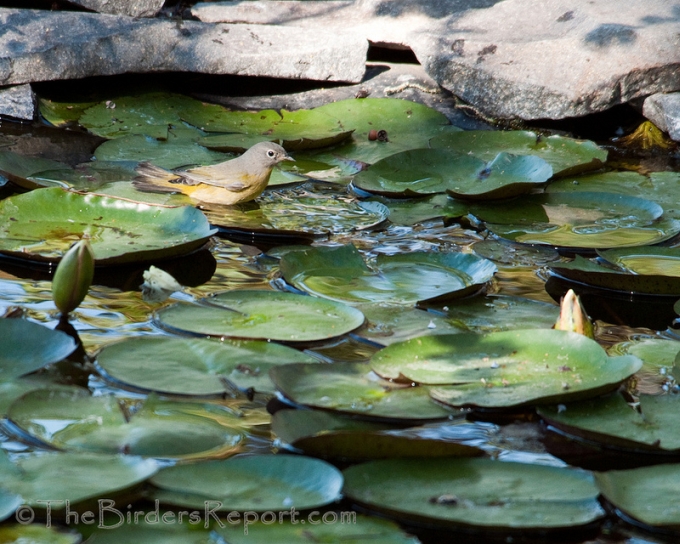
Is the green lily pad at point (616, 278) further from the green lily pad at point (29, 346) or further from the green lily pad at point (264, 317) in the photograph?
the green lily pad at point (29, 346)

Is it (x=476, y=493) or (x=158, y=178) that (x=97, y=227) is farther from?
(x=476, y=493)

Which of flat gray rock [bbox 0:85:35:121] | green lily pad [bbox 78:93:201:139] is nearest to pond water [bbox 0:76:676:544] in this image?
green lily pad [bbox 78:93:201:139]

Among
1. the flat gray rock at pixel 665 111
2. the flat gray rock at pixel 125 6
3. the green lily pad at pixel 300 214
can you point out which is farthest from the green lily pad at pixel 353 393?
the flat gray rock at pixel 125 6

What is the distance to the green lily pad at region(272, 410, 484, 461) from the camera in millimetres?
1794

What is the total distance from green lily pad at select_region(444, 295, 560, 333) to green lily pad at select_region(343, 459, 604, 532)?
79 centimetres

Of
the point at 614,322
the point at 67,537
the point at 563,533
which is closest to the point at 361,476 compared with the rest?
the point at 563,533

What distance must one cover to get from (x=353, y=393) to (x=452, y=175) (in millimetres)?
2186

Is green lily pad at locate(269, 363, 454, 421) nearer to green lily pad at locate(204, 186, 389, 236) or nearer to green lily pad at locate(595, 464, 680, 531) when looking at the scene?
green lily pad at locate(595, 464, 680, 531)

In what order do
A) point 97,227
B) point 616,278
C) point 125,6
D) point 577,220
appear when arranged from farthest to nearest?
point 125,6, point 577,220, point 97,227, point 616,278

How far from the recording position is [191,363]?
2.20 m

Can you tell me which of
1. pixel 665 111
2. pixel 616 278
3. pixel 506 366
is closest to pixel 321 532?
pixel 506 366

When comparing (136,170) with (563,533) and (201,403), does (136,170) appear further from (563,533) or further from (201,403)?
(563,533)

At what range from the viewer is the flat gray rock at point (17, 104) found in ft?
16.1

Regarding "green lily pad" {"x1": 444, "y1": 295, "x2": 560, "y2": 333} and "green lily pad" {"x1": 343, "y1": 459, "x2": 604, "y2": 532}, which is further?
"green lily pad" {"x1": 444, "y1": 295, "x2": 560, "y2": 333}
